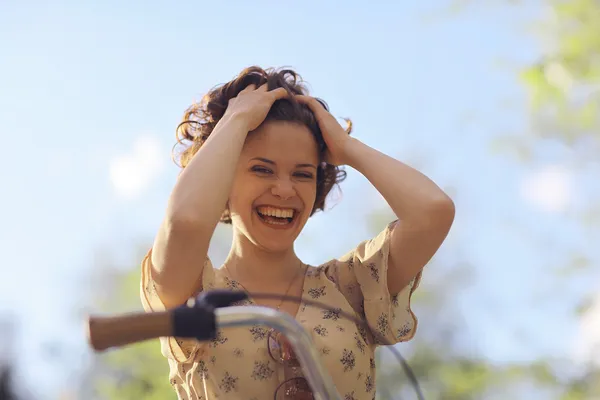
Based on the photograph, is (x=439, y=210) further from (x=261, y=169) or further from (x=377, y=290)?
(x=261, y=169)

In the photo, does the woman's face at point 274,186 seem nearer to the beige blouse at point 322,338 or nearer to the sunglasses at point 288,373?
the beige blouse at point 322,338

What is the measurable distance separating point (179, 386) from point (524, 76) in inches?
265

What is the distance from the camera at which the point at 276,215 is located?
178cm

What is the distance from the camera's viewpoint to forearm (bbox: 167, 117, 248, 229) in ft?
5.13

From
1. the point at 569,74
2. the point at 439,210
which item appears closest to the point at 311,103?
the point at 439,210

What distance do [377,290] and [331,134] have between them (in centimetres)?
36

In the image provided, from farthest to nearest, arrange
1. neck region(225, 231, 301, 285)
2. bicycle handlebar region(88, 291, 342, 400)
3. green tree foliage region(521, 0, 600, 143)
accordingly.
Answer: green tree foliage region(521, 0, 600, 143)
neck region(225, 231, 301, 285)
bicycle handlebar region(88, 291, 342, 400)

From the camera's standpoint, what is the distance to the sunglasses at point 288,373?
1.60 m

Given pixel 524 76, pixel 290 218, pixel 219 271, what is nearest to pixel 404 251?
pixel 290 218

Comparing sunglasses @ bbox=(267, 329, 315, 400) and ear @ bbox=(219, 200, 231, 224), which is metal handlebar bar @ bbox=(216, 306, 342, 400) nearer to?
sunglasses @ bbox=(267, 329, 315, 400)

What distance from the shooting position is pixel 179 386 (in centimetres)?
172

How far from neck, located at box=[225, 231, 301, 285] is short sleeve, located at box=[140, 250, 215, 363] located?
0.12 m

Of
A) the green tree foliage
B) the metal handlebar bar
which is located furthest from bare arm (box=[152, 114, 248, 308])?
the green tree foliage

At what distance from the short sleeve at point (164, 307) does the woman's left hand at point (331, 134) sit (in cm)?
39
